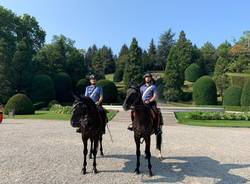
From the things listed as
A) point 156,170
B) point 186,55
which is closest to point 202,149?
point 156,170

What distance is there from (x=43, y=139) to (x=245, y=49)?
226 feet

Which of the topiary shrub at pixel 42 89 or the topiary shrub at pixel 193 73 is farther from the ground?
the topiary shrub at pixel 193 73

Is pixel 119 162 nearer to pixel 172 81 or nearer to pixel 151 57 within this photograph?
pixel 172 81

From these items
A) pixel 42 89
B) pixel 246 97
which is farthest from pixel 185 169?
pixel 42 89

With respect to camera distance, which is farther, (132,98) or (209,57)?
(209,57)

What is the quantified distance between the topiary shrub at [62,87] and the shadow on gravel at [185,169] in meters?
47.8

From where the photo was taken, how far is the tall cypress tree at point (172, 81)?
62.2 m

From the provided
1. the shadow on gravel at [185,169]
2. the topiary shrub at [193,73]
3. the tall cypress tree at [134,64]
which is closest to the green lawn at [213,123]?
the shadow on gravel at [185,169]

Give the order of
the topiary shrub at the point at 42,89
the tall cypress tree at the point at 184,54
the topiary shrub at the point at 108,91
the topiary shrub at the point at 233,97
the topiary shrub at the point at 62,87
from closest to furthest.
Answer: the topiary shrub at the point at 233,97
the topiary shrub at the point at 42,89
the topiary shrub at the point at 108,91
the topiary shrub at the point at 62,87
the tall cypress tree at the point at 184,54

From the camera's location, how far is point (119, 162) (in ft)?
37.0

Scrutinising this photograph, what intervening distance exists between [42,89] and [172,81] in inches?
831

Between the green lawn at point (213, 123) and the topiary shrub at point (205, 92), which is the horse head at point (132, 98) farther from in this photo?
the topiary shrub at point (205, 92)

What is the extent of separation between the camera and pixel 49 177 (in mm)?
9133

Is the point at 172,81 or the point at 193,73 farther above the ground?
the point at 193,73
